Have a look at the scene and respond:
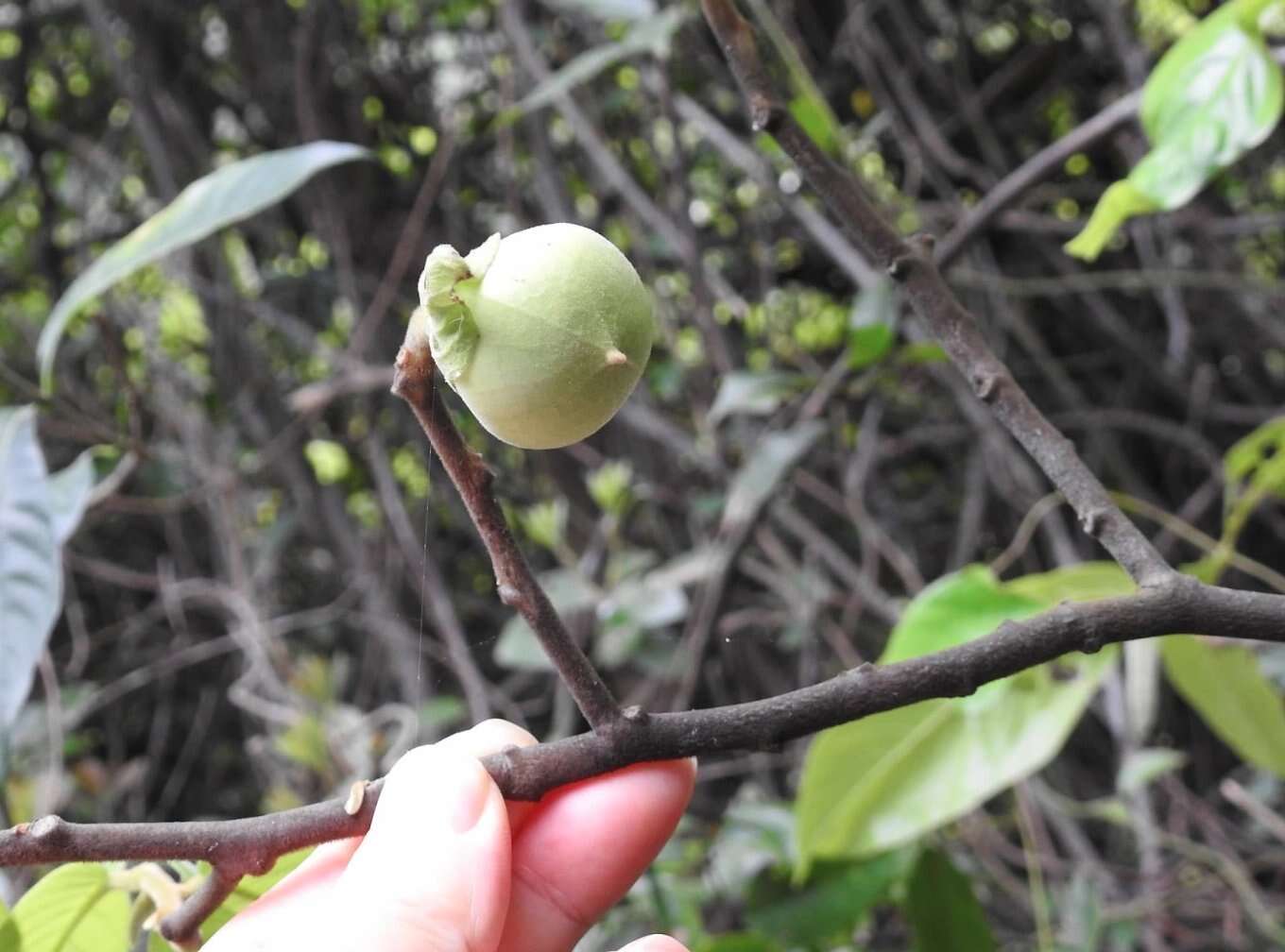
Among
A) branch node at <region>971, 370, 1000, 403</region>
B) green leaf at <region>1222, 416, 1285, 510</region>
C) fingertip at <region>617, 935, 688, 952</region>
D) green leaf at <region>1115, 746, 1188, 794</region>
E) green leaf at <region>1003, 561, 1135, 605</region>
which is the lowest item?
green leaf at <region>1115, 746, 1188, 794</region>

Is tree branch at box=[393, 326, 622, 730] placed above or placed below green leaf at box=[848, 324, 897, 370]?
above

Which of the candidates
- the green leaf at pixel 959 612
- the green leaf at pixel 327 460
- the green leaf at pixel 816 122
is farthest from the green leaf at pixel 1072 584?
the green leaf at pixel 327 460

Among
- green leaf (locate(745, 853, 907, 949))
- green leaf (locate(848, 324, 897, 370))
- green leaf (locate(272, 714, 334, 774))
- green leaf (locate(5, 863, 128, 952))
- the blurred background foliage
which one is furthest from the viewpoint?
the blurred background foliage

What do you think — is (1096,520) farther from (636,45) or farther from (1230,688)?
(636,45)

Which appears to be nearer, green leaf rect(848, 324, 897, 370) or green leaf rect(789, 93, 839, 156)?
green leaf rect(789, 93, 839, 156)

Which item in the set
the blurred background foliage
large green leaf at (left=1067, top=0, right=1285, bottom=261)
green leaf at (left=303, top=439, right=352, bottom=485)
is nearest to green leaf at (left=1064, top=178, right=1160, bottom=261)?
large green leaf at (left=1067, top=0, right=1285, bottom=261)

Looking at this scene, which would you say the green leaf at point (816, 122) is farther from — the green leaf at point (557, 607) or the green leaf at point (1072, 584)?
the green leaf at point (557, 607)

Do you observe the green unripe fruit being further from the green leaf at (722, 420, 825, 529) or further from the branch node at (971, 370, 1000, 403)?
the green leaf at (722, 420, 825, 529)
